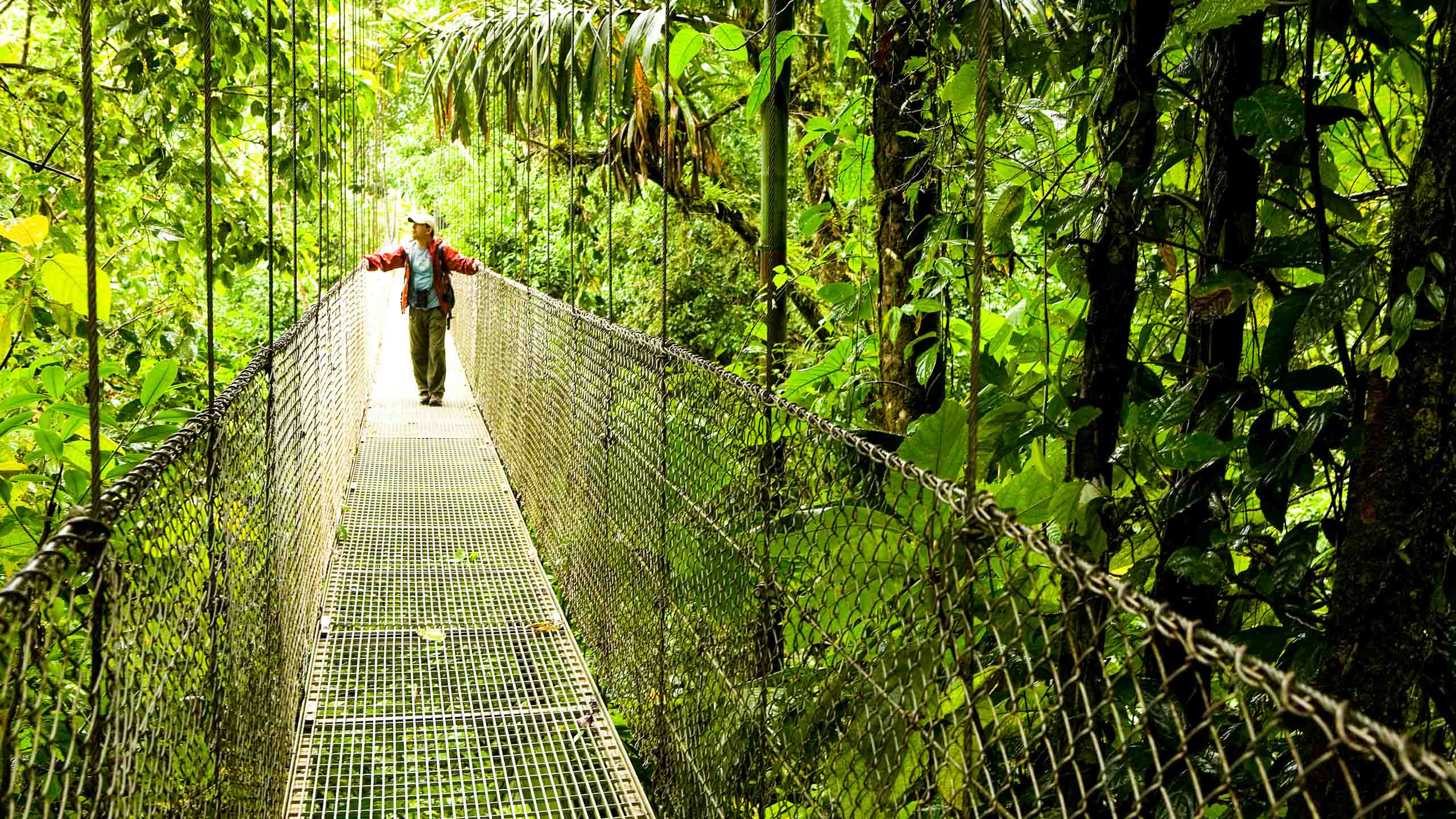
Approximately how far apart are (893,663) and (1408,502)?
517 mm

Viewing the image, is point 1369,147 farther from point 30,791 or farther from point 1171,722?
point 30,791

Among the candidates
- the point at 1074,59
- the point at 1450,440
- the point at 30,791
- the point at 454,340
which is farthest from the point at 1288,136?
the point at 454,340

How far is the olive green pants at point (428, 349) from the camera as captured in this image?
22.3 feet

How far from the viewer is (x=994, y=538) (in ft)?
3.22

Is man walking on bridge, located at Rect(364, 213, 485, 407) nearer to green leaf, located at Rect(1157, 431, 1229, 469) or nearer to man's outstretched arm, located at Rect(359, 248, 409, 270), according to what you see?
man's outstretched arm, located at Rect(359, 248, 409, 270)

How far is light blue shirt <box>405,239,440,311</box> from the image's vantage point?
7023 millimetres

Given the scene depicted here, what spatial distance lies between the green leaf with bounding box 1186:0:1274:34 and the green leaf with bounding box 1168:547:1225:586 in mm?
540

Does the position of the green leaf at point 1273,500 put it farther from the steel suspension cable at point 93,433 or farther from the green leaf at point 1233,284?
the steel suspension cable at point 93,433

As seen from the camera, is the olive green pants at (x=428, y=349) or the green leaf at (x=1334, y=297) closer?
the green leaf at (x=1334, y=297)

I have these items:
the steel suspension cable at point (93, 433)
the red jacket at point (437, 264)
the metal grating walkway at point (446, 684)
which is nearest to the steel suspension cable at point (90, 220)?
the steel suspension cable at point (93, 433)

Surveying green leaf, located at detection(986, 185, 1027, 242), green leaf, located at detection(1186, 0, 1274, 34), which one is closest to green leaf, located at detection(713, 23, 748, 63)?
green leaf, located at detection(986, 185, 1027, 242)

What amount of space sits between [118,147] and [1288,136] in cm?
360

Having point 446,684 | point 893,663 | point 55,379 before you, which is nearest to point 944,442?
point 893,663

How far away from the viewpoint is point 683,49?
202 cm
